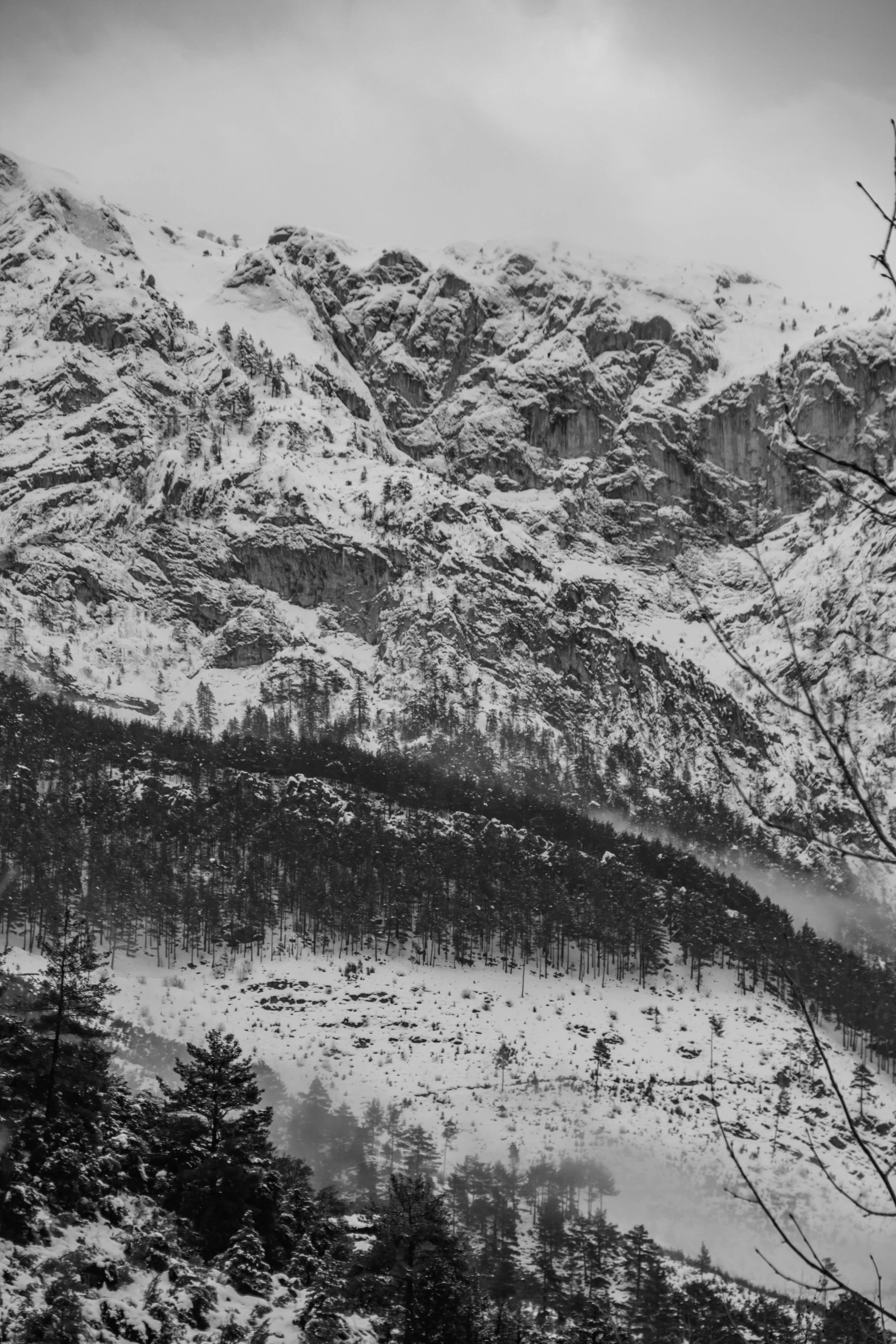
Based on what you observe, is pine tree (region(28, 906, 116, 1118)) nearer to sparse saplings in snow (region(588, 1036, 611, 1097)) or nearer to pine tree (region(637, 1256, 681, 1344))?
pine tree (region(637, 1256, 681, 1344))

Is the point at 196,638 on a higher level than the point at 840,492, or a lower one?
higher

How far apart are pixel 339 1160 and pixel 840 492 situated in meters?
57.1

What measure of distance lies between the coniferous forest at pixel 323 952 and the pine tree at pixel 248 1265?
0.23 feet

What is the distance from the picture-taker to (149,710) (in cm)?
15762

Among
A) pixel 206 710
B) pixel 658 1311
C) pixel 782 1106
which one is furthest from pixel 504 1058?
pixel 206 710

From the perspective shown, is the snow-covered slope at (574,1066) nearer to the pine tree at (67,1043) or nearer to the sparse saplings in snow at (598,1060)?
the sparse saplings in snow at (598,1060)

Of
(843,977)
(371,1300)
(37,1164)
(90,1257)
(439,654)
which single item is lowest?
(371,1300)

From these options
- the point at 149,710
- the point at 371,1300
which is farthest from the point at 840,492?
the point at 149,710

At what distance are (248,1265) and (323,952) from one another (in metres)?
69.3

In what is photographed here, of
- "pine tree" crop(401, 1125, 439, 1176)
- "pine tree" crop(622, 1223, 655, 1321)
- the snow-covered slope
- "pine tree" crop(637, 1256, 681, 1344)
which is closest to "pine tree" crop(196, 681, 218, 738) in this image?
the snow-covered slope

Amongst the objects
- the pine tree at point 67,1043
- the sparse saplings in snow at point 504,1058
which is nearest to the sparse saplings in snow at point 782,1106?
the sparse saplings in snow at point 504,1058

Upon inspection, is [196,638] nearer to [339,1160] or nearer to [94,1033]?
[339,1160]

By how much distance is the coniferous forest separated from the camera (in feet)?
77.5

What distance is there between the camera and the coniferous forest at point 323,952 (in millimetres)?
23609
